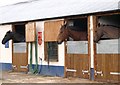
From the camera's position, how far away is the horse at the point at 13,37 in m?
18.7

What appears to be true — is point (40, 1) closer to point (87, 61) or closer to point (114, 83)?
point (87, 61)

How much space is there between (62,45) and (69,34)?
1069 mm

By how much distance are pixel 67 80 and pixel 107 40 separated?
2.51 meters

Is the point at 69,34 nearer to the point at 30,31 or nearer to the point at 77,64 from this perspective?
the point at 77,64

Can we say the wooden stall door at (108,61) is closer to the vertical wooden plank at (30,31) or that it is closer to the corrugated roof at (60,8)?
the corrugated roof at (60,8)

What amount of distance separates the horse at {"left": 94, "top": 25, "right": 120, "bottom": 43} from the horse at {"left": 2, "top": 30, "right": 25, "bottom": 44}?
20.6ft

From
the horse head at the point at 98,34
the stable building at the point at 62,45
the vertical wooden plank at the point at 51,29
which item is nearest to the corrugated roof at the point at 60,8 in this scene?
the stable building at the point at 62,45

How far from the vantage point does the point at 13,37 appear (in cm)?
1905

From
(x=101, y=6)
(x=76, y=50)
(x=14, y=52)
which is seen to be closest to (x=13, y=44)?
(x=14, y=52)

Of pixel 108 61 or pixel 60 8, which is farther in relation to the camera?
pixel 60 8

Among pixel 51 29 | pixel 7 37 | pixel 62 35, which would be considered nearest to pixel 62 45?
pixel 51 29

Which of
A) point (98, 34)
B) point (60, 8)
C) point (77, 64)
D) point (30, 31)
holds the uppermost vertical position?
point (60, 8)

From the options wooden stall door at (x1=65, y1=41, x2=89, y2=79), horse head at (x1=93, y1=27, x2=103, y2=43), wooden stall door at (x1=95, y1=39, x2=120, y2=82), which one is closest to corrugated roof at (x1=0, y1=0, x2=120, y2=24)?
horse head at (x1=93, y1=27, x2=103, y2=43)

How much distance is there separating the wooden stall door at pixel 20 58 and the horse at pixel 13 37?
302mm
